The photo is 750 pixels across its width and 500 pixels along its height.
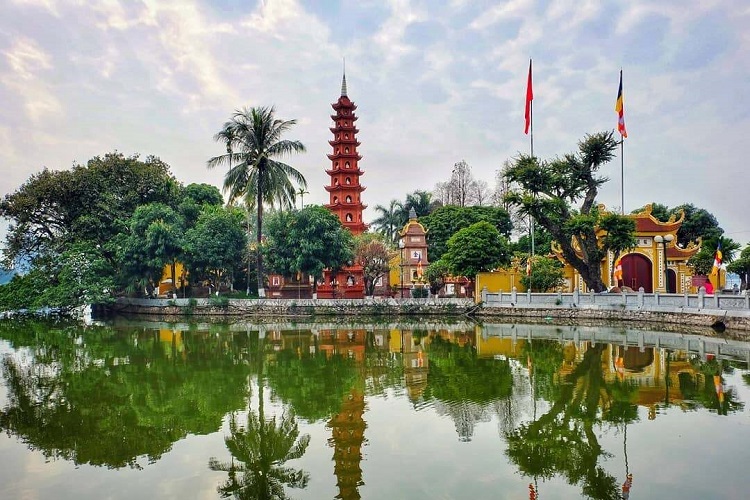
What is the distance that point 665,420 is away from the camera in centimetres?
868

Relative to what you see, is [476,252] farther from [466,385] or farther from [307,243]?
[466,385]

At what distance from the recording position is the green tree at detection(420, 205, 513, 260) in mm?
44625

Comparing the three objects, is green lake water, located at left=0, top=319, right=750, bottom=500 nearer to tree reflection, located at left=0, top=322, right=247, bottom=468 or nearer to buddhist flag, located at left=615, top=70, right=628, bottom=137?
tree reflection, located at left=0, top=322, right=247, bottom=468

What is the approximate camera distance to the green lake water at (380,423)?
6.48 meters

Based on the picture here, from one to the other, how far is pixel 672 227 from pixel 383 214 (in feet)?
78.9

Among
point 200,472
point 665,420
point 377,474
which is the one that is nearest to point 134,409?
point 200,472

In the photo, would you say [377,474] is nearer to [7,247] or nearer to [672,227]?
[672,227]

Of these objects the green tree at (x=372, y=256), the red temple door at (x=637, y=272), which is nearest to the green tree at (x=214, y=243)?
the green tree at (x=372, y=256)

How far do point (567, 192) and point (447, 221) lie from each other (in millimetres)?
17001

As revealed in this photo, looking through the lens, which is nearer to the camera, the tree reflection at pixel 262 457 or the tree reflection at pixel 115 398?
the tree reflection at pixel 262 457

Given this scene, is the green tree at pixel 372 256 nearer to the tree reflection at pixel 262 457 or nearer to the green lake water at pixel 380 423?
the green lake water at pixel 380 423

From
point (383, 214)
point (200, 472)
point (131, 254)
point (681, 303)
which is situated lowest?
point (200, 472)

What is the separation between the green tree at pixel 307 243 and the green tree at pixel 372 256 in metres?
0.93

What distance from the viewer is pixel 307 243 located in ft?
106
